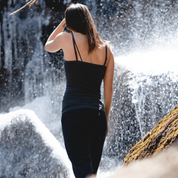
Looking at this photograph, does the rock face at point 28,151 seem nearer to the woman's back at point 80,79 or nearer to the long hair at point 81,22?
the woman's back at point 80,79

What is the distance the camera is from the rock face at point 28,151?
3.00 meters

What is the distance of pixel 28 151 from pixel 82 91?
204 cm

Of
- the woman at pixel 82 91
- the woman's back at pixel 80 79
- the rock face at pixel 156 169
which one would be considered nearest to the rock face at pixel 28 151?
the woman at pixel 82 91

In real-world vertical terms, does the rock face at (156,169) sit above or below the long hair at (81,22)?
above

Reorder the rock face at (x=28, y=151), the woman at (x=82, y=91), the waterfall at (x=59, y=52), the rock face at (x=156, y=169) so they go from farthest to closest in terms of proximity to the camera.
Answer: the waterfall at (x=59, y=52)
the rock face at (x=28, y=151)
the woman at (x=82, y=91)
the rock face at (x=156, y=169)

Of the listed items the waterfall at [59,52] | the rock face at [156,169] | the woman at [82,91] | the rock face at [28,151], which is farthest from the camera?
the waterfall at [59,52]

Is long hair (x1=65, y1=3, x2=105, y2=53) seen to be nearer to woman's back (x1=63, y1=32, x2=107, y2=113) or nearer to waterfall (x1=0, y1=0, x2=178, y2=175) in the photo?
woman's back (x1=63, y1=32, x2=107, y2=113)

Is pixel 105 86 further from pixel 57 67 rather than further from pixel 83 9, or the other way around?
pixel 57 67

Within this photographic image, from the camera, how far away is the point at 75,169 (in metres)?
1.43

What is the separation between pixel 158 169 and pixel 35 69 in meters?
8.60

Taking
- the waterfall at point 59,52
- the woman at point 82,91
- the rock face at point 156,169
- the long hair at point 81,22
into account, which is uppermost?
the rock face at point 156,169

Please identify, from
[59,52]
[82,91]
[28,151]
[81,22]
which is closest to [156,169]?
[82,91]

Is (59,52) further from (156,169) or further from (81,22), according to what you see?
(156,169)

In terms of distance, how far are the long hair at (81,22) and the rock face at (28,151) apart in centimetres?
208
